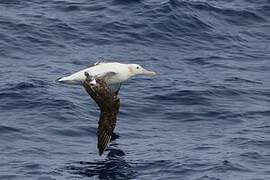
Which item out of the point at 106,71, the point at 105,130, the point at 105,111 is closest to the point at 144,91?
the point at 106,71

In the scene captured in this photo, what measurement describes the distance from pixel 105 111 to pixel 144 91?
18.9ft

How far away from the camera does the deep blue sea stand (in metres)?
20.3

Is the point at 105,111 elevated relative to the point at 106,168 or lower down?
elevated

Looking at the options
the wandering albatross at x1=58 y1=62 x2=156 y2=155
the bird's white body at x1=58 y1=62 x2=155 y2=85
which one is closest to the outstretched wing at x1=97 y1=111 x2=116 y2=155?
the wandering albatross at x1=58 y1=62 x2=156 y2=155

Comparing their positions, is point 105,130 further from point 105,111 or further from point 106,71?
point 106,71

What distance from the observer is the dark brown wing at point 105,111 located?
19.6 metres

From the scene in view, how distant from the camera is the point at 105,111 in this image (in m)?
19.8

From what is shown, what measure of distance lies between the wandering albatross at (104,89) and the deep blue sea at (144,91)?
87 centimetres

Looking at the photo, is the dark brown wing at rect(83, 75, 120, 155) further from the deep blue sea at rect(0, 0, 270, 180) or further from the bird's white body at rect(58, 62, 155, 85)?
the bird's white body at rect(58, 62, 155, 85)

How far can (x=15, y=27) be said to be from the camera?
2972 cm

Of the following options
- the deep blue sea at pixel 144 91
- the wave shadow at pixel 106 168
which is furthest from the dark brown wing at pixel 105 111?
the deep blue sea at pixel 144 91

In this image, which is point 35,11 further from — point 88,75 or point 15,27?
point 88,75

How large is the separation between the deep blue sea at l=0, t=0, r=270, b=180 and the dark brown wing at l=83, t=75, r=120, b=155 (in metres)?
0.74

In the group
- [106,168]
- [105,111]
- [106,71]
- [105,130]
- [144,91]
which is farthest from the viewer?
[144,91]
